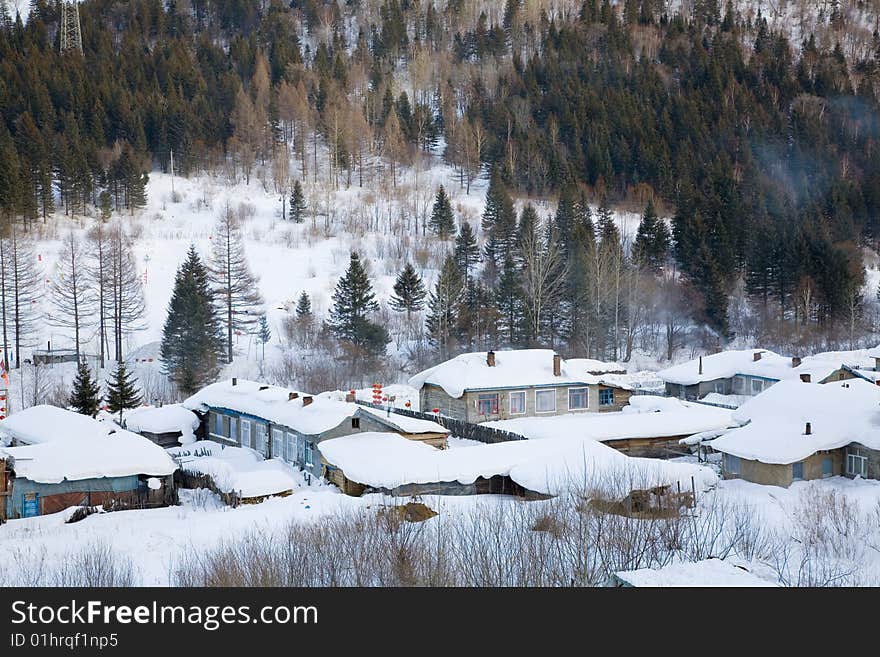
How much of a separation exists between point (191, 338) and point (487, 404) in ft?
56.7

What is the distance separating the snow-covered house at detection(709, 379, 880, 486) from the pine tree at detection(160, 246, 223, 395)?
87.4 feet

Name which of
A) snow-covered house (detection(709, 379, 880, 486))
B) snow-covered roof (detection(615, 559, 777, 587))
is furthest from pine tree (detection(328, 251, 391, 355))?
snow-covered roof (detection(615, 559, 777, 587))

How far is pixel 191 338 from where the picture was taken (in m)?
45.0

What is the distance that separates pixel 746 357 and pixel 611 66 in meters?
53.8

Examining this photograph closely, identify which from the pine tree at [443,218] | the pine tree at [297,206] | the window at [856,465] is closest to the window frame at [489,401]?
the window at [856,465]

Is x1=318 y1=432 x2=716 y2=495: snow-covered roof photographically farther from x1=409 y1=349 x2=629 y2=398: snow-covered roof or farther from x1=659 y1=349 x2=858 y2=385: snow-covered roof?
x1=659 y1=349 x2=858 y2=385: snow-covered roof

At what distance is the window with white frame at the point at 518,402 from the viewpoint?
35.9 meters

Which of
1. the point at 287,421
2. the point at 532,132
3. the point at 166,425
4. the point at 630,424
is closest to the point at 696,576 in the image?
the point at 287,421

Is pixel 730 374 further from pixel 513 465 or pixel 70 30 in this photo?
pixel 70 30

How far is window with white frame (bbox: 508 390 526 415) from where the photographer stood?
35938 millimetres

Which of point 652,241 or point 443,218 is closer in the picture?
point 652,241

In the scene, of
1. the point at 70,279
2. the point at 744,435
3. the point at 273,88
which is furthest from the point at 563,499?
the point at 273,88

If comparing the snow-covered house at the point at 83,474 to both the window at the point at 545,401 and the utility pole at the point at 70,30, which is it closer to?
the window at the point at 545,401

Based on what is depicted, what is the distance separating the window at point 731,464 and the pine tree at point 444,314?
2405 centimetres
